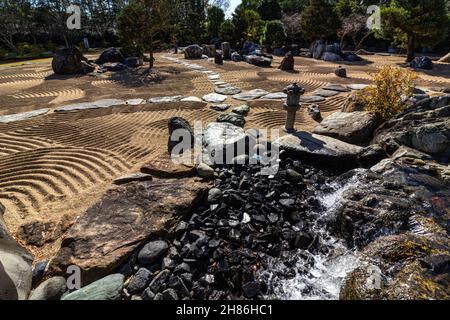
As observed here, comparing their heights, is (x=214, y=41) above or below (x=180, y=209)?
above

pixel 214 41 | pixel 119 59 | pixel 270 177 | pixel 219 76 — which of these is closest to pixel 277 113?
pixel 270 177

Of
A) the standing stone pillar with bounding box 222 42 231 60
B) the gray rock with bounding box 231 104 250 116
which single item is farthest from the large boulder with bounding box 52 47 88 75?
the gray rock with bounding box 231 104 250 116

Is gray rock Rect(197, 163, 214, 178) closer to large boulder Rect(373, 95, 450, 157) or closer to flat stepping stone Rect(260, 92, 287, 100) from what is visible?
large boulder Rect(373, 95, 450, 157)

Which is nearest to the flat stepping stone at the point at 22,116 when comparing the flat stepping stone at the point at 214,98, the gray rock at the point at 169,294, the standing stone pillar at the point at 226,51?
the flat stepping stone at the point at 214,98

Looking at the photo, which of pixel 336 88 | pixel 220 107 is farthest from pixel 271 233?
pixel 336 88

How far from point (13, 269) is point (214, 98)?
803cm

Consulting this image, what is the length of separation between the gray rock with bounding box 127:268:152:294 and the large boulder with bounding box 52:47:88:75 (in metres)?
15.6

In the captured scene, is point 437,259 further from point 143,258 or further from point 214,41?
point 214,41

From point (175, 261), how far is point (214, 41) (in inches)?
1122

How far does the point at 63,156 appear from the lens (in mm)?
5668

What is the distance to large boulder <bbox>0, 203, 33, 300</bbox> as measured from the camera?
2.66m

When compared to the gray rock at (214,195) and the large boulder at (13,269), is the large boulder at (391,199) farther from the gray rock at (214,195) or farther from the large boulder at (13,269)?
the large boulder at (13,269)

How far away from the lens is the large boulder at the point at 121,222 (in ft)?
10.4

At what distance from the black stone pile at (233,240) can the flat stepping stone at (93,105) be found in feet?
20.7
